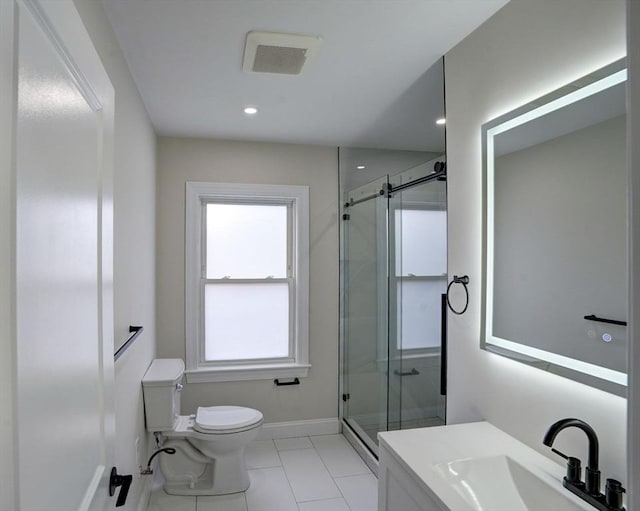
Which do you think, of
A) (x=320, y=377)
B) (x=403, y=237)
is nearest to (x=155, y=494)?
(x=320, y=377)

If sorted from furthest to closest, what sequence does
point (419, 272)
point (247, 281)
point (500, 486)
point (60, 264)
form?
1. point (247, 281)
2. point (419, 272)
3. point (500, 486)
4. point (60, 264)

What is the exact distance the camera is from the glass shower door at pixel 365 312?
A: 3.29 metres

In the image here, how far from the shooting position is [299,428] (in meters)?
3.78

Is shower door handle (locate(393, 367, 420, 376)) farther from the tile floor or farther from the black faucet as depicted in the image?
the black faucet

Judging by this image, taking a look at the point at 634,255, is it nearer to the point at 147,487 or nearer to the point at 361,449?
the point at 147,487

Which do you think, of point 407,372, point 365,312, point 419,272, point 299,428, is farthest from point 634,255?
Answer: point 299,428

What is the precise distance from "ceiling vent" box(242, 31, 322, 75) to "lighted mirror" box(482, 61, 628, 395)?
87 centimetres

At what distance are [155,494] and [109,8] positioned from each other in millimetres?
2737

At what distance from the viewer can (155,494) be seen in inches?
112

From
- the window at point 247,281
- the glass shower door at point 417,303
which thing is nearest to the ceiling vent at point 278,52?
the glass shower door at point 417,303

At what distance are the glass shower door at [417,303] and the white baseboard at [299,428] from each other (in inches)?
34.2

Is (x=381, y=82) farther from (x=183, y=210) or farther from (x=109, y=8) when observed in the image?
(x=183, y=210)

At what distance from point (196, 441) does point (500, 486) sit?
2.09 m

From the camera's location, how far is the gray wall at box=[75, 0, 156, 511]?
1.86 m
